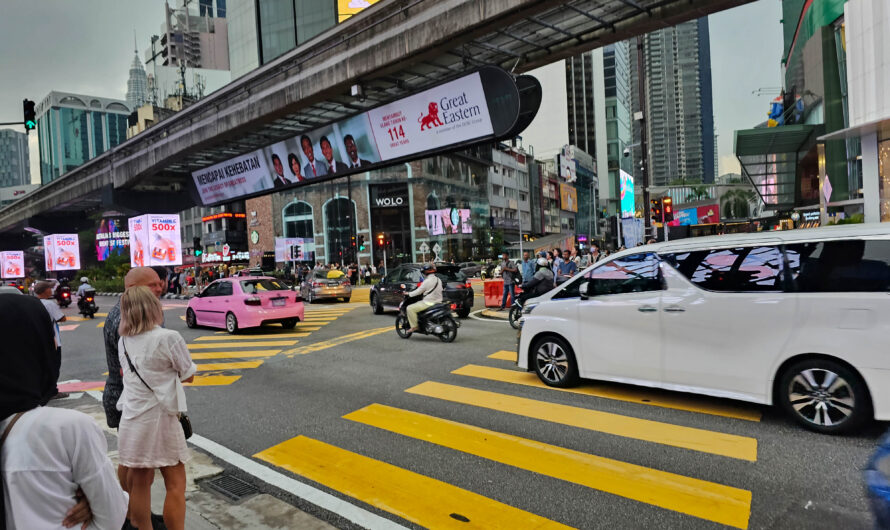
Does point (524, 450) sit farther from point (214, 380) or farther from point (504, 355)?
point (214, 380)

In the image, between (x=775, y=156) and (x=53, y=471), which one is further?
(x=775, y=156)

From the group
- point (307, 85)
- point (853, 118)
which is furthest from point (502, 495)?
point (853, 118)

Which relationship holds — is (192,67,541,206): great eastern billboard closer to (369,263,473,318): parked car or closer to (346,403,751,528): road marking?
(369,263,473,318): parked car

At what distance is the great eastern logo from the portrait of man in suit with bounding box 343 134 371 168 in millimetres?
2940

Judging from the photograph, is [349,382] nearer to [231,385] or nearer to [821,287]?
[231,385]

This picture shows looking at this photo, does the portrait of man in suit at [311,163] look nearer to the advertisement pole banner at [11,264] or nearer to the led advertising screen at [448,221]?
the advertisement pole banner at [11,264]

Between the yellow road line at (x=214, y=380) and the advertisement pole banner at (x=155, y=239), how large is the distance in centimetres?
1706

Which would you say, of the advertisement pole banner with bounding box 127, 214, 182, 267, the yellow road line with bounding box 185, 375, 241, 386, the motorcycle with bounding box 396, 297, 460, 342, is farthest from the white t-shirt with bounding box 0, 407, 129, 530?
the advertisement pole banner with bounding box 127, 214, 182, 267

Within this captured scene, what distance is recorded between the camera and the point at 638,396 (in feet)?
22.2

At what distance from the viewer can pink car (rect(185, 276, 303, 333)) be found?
14461 mm

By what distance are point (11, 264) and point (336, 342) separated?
40.5 m

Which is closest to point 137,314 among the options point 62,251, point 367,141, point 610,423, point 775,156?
point 610,423

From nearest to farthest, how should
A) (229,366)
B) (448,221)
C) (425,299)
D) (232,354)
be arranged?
(229,366)
(232,354)
(425,299)
(448,221)

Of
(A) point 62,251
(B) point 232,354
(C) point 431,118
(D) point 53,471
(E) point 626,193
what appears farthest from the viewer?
(A) point 62,251
